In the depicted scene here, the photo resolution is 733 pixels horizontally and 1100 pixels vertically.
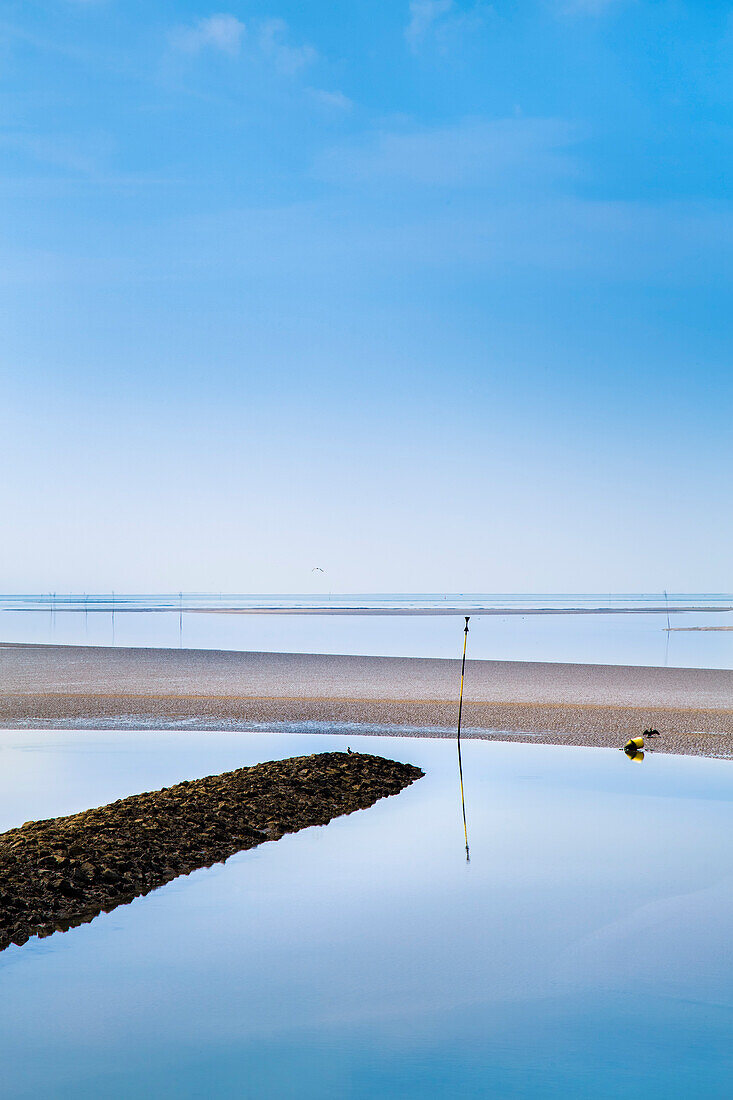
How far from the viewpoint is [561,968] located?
6.31 m

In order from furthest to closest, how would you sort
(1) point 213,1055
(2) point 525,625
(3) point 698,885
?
1. (2) point 525,625
2. (3) point 698,885
3. (1) point 213,1055

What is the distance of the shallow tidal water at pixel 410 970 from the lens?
500 centimetres

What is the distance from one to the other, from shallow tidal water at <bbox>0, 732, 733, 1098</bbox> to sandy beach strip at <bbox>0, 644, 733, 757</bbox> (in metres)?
6.50

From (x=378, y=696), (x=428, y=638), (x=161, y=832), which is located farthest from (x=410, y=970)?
(x=428, y=638)

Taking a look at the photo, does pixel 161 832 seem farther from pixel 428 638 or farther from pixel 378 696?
pixel 428 638

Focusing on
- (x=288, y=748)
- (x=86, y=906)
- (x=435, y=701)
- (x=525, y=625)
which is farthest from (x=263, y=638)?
(x=86, y=906)

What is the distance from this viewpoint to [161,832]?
30.9 ft

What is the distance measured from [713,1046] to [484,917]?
2.14m

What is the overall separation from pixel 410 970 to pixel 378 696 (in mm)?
15905

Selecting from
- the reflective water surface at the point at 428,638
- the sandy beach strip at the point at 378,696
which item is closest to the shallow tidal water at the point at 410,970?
the sandy beach strip at the point at 378,696

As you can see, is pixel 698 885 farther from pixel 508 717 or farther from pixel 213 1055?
pixel 508 717

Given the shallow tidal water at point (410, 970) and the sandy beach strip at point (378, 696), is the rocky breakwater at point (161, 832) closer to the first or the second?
the shallow tidal water at point (410, 970)

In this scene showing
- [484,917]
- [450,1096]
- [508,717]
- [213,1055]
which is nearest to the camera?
[450,1096]

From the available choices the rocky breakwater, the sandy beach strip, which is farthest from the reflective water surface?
the rocky breakwater
